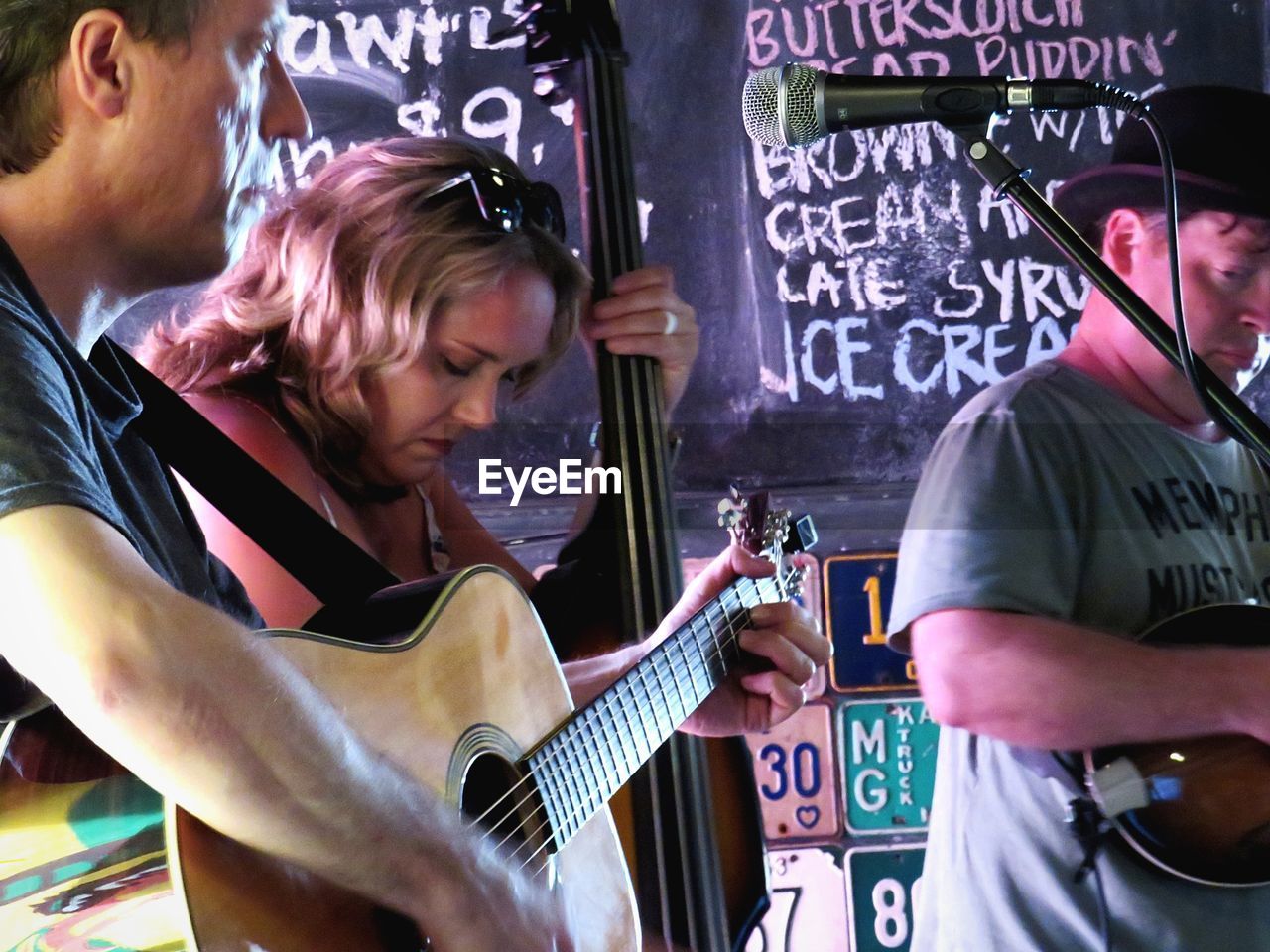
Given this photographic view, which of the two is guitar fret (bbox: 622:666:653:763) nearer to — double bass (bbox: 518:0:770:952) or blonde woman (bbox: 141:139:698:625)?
double bass (bbox: 518:0:770:952)

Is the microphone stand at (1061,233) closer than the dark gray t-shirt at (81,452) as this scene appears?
No

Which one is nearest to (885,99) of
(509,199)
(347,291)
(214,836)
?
(509,199)

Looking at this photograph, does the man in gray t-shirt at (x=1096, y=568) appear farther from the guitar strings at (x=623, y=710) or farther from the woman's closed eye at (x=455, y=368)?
the woman's closed eye at (x=455, y=368)

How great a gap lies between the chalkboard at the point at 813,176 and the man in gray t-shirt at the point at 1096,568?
0.22ft

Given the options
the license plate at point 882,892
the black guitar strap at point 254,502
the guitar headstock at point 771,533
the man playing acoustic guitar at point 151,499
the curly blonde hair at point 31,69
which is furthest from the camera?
the license plate at point 882,892

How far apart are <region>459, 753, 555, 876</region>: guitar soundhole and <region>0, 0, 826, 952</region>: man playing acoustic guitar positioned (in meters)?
0.05

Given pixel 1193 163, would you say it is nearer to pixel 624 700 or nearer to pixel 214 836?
pixel 624 700

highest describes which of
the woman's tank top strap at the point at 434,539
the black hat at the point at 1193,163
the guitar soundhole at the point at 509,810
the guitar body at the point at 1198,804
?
the black hat at the point at 1193,163

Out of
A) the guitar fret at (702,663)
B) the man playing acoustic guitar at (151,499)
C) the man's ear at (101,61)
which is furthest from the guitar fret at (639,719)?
the man's ear at (101,61)

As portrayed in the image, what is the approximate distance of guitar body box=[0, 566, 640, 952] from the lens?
751mm

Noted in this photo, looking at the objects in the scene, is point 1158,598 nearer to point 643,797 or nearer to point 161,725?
→ point 643,797

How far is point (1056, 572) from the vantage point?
4.80 feet

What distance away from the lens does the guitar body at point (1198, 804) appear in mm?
1348

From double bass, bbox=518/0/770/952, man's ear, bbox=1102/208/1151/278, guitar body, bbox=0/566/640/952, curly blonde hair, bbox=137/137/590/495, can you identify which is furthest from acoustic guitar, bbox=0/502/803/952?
man's ear, bbox=1102/208/1151/278
